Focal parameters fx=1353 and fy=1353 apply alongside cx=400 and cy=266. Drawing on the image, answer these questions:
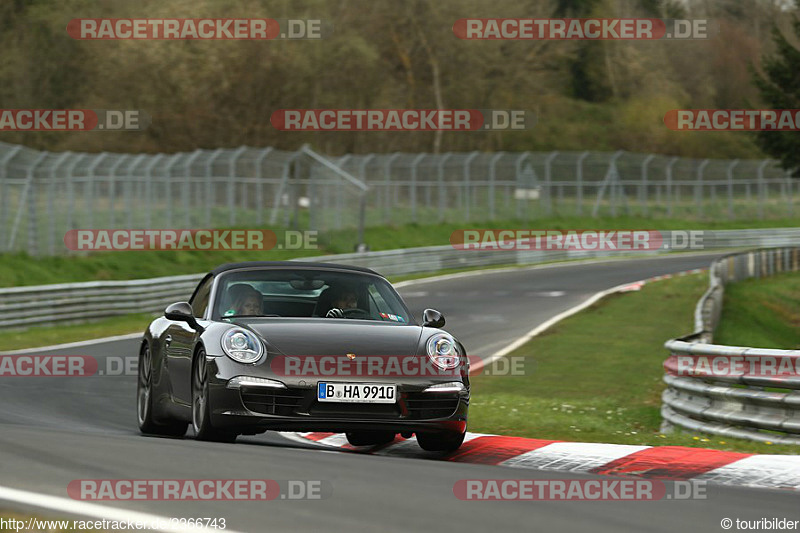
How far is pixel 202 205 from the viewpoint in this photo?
3619 centimetres

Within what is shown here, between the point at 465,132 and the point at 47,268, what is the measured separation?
53.0 metres

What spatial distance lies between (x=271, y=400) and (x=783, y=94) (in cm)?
3273

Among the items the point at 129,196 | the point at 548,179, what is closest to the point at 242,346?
the point at 129,196

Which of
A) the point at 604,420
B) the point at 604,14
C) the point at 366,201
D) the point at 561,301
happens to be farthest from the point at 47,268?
the point at 604,14

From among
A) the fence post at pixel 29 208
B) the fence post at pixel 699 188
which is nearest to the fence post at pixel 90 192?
the fence post at pixel 29 208

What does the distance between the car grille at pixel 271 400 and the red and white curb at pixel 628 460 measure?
1037 millimetres

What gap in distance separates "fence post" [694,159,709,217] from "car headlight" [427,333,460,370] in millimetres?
50607

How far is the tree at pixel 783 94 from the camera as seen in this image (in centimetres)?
3816

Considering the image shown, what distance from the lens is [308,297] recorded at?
9.53 metres

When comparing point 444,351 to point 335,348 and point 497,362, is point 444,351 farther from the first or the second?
point 497,362

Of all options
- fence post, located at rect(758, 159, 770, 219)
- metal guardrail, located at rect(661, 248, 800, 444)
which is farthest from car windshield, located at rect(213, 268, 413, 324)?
fence post, located at rect(758, 159, 770, 219)

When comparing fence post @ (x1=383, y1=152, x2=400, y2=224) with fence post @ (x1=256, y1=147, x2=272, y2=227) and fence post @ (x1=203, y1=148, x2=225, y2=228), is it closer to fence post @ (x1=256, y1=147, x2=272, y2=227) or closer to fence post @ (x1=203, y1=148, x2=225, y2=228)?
fence post @ (x1=256, y1=147, x2=272, y2=227)

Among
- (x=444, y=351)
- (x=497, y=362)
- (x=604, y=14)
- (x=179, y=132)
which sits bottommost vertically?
(x=497, y=362)

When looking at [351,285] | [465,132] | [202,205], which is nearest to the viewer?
[351,285]
